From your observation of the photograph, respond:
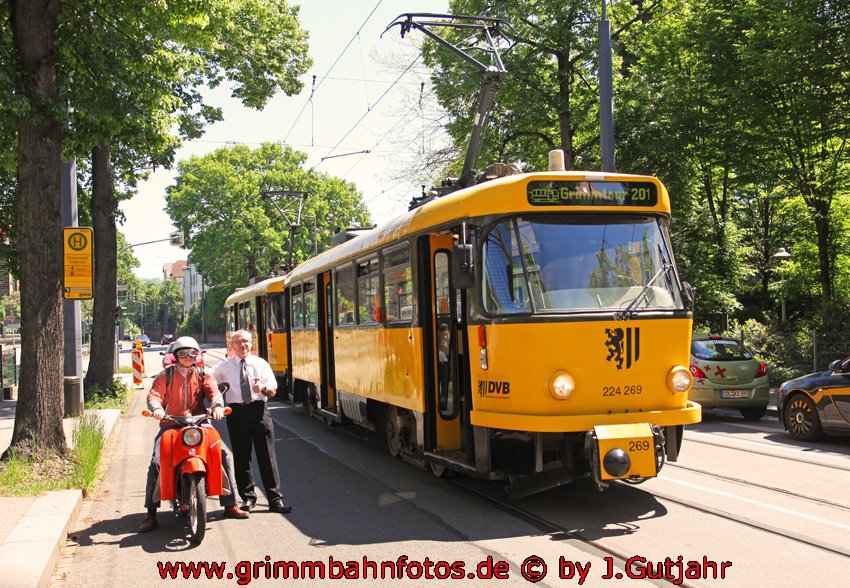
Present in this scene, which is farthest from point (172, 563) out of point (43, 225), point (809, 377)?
point (809, 377)

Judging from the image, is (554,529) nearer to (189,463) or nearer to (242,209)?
(189,463)

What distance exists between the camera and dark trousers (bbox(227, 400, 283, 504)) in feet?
26.8

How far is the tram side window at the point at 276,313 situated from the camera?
2002 centimetres

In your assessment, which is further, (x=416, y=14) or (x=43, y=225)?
(x=416, y=14)

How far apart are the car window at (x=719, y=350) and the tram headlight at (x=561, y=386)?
8745 millimetres

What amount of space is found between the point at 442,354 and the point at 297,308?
8.50 m

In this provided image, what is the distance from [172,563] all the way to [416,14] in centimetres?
1064

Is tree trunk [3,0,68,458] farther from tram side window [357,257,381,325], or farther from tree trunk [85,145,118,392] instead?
tree trunk [85,145,118,392]

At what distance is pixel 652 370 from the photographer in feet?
24.6

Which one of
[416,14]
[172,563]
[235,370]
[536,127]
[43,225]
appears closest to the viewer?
[172,563]

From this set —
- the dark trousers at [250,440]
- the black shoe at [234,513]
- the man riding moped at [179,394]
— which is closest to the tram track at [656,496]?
the dark trousers at [250,440]

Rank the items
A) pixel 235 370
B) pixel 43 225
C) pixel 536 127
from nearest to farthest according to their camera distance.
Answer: pixel 235 370 → pixel 43 225 → pixel 536 127

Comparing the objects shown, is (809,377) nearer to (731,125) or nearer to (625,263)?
(625,263)

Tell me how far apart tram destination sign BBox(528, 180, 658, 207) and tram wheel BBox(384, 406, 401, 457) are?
3776mm
